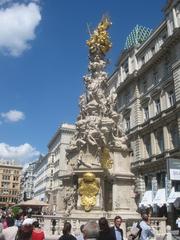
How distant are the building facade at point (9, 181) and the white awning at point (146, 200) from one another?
117m

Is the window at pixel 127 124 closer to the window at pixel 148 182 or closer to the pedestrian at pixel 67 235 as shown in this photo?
the window at pixel 148 182

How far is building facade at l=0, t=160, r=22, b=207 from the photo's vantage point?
14538 centimetres

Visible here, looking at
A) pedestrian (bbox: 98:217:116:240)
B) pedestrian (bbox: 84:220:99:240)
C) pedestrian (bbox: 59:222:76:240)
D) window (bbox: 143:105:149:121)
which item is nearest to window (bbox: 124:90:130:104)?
window (bbox: 143:105:149:121)

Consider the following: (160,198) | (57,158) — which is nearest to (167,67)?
(160,198)

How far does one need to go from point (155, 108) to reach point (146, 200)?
38.4ft

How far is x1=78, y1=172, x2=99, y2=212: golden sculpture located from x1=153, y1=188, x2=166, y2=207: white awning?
55.7 ft

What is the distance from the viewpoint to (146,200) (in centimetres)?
3812

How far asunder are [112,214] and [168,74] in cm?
2382

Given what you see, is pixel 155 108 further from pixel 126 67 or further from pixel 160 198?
pixel 126 67

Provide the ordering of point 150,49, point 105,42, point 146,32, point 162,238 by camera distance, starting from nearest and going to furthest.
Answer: point 162,238, point 105,42, point 150,49, point 146,32

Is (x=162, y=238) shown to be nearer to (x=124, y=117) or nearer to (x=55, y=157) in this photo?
(x=124, y=117)

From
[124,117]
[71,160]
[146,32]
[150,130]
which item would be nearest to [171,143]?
[150,130]

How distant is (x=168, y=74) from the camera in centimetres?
3862

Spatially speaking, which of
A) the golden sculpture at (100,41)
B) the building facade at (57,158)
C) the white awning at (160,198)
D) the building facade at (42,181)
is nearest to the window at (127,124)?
the white awning at (160,198)
